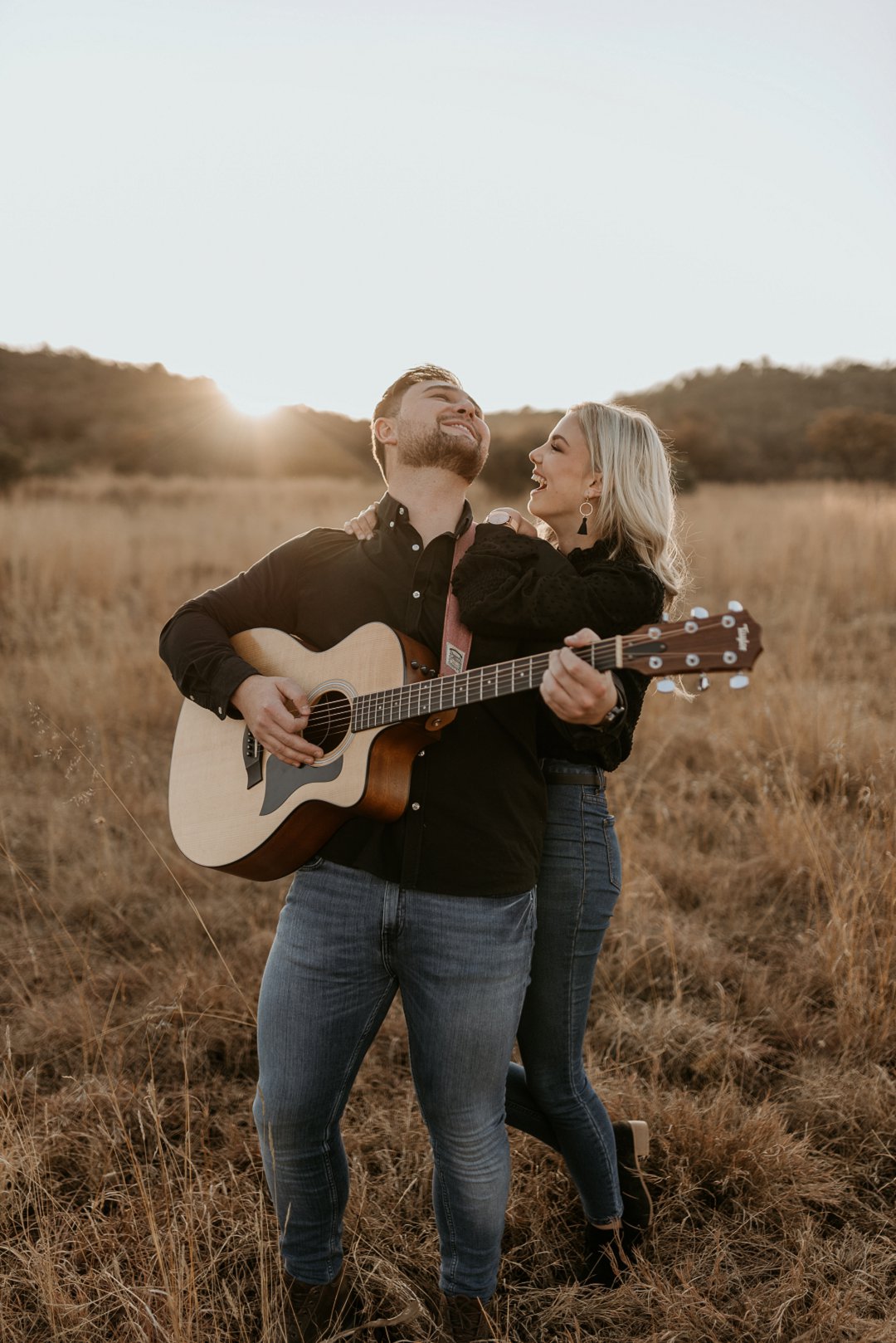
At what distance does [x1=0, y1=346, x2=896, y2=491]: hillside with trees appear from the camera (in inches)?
969

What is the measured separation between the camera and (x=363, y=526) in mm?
2547

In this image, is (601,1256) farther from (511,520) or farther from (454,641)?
(511,520)

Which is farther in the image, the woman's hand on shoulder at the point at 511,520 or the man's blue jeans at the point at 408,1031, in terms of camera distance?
the woman's hand on shoulder at the point at 511,520

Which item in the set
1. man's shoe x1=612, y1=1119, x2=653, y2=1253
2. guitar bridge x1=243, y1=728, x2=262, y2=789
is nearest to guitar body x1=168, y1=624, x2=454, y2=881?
guitar bridge x1=243, y1=728, x2=262, y2=789

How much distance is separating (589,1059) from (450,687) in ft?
6.25

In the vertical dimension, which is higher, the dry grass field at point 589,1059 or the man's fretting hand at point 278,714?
the man's fretting hand at point 278,714

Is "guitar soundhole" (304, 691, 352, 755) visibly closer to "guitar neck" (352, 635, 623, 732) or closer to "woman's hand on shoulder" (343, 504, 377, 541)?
"guitar neck" (352, 635, 623, 732)

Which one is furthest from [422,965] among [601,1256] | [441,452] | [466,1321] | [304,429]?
[304,429]

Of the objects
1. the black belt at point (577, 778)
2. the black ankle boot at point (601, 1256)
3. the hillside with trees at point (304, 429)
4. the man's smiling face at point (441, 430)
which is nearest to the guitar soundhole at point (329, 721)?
the black belt at point (577, 778)

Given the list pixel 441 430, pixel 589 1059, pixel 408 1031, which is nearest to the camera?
pixel 408 1031

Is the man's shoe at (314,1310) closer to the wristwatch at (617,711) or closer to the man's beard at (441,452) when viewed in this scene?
the wristwatch at (617,711)

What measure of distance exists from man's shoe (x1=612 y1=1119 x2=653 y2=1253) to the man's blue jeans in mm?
558

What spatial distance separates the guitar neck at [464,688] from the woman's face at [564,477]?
0.60 metres

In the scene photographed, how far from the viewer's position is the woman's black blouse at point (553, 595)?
2051 millimetres
